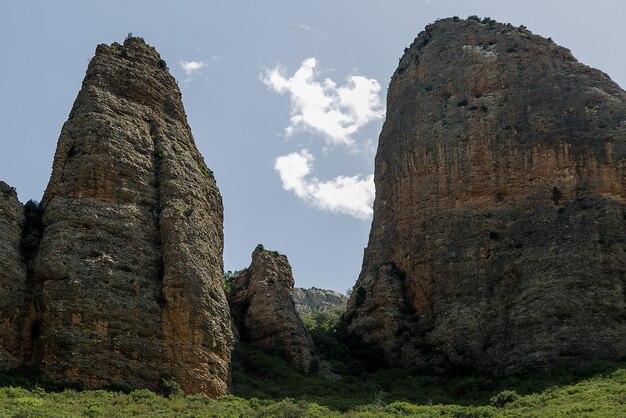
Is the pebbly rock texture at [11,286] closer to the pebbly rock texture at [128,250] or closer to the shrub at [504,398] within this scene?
the pebbly rock texture at [128,250]

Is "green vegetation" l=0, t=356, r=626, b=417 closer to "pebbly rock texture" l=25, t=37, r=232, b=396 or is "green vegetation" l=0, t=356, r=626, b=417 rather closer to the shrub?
the shrub

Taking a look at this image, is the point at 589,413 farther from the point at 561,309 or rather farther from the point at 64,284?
the point at 64,284

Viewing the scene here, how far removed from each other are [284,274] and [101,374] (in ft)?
68.4

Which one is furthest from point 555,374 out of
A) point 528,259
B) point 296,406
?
point 296,406

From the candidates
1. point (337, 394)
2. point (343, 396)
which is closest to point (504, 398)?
point (343, 396)

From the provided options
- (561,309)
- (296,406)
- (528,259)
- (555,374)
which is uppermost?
(528,259)

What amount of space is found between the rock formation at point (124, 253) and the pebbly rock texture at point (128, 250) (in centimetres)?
5

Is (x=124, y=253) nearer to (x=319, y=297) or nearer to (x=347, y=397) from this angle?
(x=347, y=397)

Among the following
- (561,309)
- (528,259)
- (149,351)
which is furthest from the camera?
(528,259)

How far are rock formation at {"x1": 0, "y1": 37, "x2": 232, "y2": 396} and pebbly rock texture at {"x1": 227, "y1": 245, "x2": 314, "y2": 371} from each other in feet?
22.6

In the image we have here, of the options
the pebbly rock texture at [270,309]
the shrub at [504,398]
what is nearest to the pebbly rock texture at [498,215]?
the pebbly rock texture at [270,309]

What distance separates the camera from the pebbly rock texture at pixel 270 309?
49125 mm

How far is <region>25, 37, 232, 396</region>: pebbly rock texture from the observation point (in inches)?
1384

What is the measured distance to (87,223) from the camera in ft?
127
